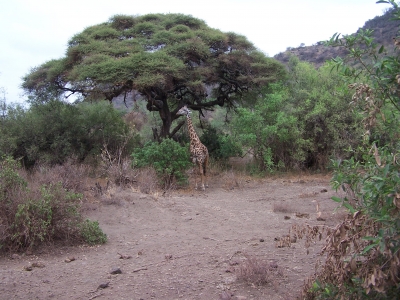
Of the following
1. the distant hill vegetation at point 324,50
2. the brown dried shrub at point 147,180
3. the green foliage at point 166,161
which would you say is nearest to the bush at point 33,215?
the brown dried shrub at point 147,180

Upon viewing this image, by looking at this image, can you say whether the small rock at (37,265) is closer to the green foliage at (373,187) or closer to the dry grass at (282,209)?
the green foliage at (373,187)

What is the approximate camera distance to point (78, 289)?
4969 mm

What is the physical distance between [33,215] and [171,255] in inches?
85.6

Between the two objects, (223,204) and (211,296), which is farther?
(223,204)

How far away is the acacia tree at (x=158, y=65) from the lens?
14.5 m

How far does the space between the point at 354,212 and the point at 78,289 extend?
3.38 metres

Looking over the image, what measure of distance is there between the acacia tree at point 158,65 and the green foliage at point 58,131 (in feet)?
2.88

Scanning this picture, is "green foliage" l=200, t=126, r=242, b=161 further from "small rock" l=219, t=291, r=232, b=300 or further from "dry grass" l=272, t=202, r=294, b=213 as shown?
"small rock" l=219, t=291, r=232, b=300

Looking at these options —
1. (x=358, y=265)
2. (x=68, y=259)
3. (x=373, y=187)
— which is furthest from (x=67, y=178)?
(x=373, y=187)

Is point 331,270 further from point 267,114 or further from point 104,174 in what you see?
point 267,114

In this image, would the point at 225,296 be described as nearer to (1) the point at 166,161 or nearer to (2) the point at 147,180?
(2) the point at 147,180

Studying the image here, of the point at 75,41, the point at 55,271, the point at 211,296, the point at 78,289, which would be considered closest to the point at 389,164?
the point at 211,296

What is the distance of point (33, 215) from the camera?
629cm

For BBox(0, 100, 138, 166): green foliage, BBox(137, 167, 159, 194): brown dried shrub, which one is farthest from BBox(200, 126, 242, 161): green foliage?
BBox(137, 167, 159, 194): brown dried shrub
